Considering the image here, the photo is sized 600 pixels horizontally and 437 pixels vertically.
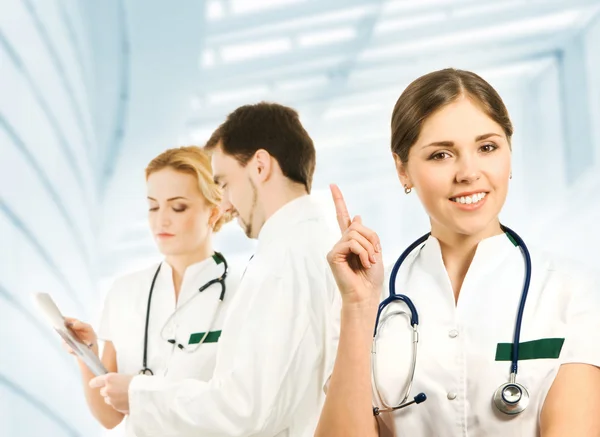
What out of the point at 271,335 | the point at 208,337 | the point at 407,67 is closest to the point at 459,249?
the point at 271,335

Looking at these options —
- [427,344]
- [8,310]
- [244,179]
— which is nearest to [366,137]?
[8,310]

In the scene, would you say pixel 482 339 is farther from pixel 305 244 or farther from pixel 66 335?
pixel 66 335

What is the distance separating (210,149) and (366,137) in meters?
2.94

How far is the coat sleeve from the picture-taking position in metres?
1.77

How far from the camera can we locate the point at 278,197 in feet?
6.77

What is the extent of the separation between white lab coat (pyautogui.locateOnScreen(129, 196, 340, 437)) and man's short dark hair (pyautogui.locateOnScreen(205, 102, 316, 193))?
23 centimetres

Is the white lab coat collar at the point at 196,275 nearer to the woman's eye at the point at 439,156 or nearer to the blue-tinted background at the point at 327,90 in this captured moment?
the woman's eye at the point at 439,156

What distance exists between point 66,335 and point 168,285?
42 cm

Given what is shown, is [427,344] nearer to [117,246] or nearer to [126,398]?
[126,398]

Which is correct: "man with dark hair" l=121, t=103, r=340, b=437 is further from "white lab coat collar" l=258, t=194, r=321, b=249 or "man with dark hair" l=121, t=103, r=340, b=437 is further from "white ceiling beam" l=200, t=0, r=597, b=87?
"white ceiling beam" l=200, t=0, r=597, b=87

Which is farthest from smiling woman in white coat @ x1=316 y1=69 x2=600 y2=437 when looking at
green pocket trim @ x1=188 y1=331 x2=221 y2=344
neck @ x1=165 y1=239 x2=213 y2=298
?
neck @ x1=165 y1=239 x2=213 y2=298

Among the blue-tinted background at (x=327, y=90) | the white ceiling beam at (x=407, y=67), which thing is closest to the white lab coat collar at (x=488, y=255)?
the blue-tinted background at (x=327, y=90)

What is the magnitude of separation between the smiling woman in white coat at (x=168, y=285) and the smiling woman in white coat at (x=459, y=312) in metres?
1.05

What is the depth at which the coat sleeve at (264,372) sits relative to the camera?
5.82ft
